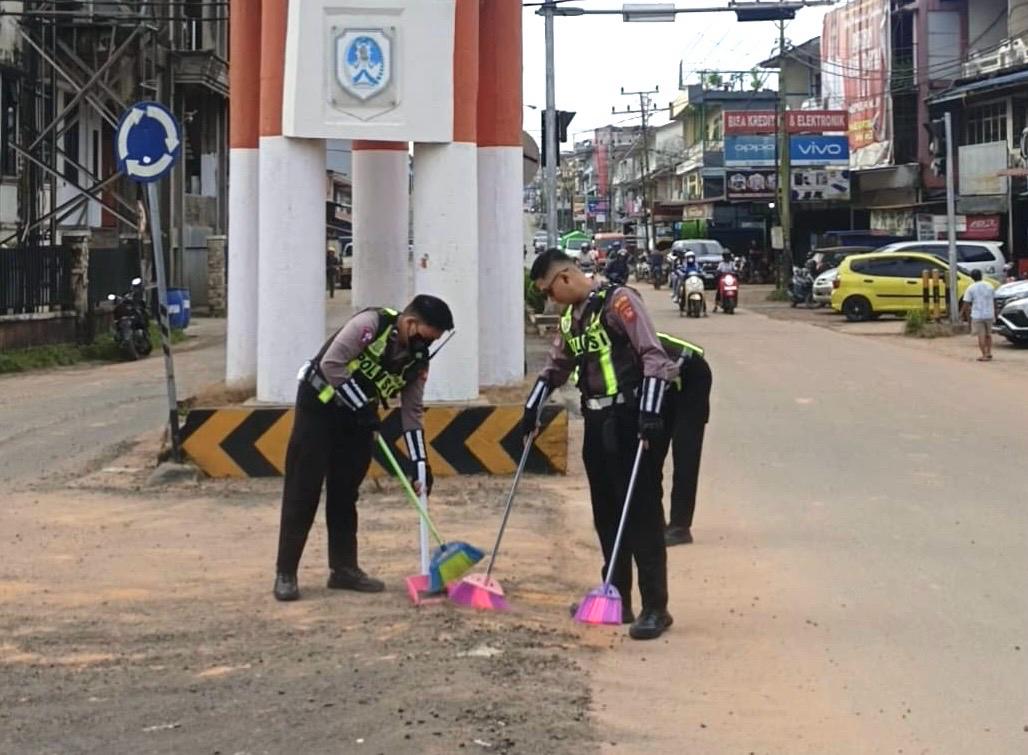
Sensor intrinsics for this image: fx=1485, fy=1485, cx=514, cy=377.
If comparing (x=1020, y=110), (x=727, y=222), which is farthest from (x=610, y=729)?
(x=727, y=222)

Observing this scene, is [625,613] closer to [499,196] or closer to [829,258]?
[499,196]

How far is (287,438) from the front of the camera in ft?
36.7

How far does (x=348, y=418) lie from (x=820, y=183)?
1922 inches

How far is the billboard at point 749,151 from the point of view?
59.6 metres

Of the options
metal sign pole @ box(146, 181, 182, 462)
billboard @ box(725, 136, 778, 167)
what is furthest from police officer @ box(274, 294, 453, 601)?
billboard @ box(725, 136, 778, 167)

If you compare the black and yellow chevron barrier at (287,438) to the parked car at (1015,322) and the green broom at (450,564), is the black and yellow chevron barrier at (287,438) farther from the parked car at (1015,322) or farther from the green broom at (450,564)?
the parked car at (1015,322)

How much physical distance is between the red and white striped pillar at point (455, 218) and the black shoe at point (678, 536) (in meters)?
3.24

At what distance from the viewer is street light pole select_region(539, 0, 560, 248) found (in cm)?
2847

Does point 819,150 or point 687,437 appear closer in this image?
point 687,437

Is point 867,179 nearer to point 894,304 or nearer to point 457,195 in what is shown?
point 894,304

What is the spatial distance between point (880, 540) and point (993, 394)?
9416mm

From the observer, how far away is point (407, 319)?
7039 millimetres

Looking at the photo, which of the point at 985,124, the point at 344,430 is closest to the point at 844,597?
the point at 344,430

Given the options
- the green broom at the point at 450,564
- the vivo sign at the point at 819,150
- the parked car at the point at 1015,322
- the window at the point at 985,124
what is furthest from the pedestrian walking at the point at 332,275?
the green broom at the point at 450,564
